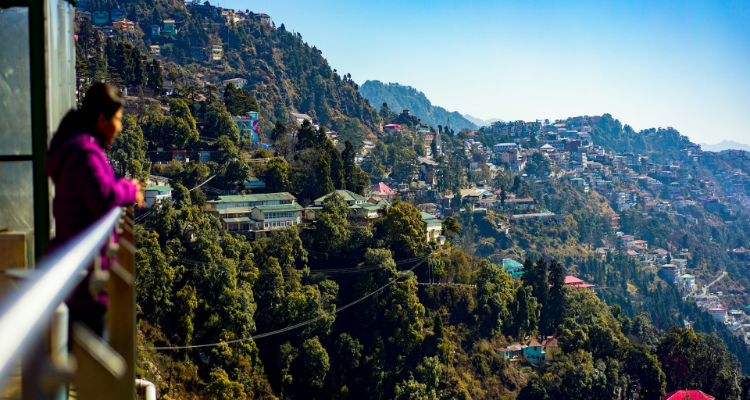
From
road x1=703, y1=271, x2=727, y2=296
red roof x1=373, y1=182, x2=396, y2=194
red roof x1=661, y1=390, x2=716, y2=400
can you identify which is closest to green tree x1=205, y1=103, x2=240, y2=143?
red roof x1=373, y1=182, x2=396, y2=194

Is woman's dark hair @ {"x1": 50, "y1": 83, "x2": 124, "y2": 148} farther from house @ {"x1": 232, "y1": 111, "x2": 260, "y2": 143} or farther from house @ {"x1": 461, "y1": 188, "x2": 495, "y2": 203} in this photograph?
house @ {"x1": 461, "y1": 188, "x2": 495, "y2": 203}

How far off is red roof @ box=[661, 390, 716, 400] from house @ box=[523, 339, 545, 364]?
214 inches

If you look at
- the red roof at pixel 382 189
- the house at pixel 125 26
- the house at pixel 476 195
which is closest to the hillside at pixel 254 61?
the house at pixel 125 26

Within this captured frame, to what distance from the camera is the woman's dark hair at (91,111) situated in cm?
186

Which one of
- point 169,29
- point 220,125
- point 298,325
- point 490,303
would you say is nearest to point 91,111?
point 298,325

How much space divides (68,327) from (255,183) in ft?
93.3

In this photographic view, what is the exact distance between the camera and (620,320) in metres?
38.8

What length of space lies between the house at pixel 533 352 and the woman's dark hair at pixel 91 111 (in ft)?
94.0

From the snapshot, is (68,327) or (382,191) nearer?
(68,327)

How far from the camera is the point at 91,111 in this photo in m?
1.92

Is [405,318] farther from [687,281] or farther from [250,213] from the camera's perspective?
[687,281]

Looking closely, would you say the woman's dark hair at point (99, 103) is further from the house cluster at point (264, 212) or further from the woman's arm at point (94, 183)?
the house cluster at point (264, 212)

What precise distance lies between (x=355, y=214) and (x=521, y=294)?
8.59m

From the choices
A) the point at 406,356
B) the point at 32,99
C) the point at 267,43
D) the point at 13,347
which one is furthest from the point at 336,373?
the point at 267,43
